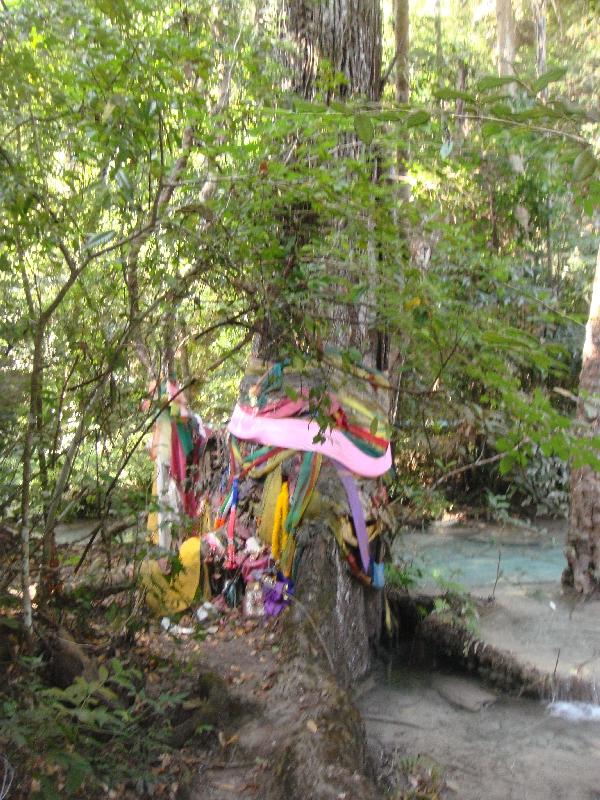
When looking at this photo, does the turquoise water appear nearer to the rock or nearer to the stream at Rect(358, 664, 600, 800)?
the rock

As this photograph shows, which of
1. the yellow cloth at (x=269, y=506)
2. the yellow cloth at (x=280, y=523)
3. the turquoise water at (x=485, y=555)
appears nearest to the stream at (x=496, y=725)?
the turquoise water at (x=485, y=555)

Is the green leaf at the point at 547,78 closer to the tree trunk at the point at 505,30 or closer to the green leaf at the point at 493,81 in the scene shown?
the green leaf at the point at 493,81

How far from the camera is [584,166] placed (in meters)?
1.75

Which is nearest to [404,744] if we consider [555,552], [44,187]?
[44,187]

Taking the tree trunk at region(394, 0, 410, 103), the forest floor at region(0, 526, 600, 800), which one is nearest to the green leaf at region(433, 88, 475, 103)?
the forest floor at region(0, 526, 600, 800)

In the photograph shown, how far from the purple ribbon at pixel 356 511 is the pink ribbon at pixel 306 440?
6 centimetres

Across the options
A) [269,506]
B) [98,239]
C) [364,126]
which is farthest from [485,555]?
[364,126]

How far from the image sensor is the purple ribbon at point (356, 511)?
17.1 feet

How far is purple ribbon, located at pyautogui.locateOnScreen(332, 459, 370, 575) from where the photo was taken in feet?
17.1

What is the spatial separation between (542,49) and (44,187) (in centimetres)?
1324

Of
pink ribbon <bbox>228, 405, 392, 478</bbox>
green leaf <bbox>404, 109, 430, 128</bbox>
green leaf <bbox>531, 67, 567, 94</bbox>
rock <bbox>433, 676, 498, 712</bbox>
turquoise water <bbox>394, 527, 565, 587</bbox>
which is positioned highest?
green leaf <bbox>531, 67, 567, 94</bbox>

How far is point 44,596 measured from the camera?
3145 mm

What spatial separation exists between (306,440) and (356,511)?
2.03 feet

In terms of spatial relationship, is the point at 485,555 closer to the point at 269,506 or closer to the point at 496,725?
the point at 496,725
